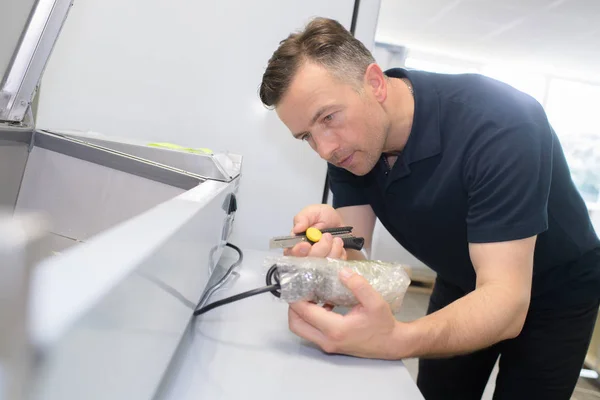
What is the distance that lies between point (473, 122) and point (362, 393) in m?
0.50

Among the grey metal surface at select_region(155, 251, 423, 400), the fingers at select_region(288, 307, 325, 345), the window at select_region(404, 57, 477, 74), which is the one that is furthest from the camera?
the window at select_region(404, 57, 477, 74)

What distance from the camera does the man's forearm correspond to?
621 mm

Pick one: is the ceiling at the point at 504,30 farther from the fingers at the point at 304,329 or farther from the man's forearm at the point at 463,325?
the fingers at the point at 304,329

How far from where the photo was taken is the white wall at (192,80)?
1166 millimetres

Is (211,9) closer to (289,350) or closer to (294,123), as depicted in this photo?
(294,123)

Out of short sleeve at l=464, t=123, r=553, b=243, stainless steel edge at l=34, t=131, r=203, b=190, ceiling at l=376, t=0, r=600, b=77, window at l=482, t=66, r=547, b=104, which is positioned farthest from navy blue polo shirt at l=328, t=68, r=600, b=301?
window at l=482, t=66, r=547, b=104

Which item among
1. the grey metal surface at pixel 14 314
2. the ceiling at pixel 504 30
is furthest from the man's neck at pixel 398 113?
the ceiling at pixel 504 30

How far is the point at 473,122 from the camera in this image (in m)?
0.78

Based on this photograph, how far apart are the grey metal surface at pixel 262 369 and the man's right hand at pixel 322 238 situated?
13cm

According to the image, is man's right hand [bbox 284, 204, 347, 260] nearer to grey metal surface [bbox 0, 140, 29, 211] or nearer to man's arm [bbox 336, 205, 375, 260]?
man's arm [bbox 336, 205, 375, 260]

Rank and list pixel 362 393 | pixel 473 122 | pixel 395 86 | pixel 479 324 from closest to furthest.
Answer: pixel 362 393
pixel 479 324
pixel 473 122
pixel 395 86

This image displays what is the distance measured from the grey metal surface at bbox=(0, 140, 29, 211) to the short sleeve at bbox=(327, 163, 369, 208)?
648 mm

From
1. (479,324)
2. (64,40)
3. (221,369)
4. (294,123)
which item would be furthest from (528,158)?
(64,40)

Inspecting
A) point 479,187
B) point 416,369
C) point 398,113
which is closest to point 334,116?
point 398,113
